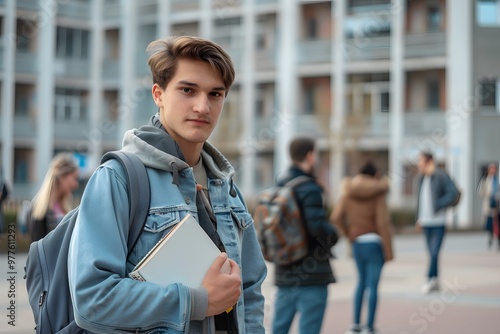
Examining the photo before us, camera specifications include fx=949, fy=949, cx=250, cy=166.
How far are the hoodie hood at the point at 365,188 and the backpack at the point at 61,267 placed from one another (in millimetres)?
6412

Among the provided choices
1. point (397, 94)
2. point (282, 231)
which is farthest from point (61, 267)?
point (397, 94)

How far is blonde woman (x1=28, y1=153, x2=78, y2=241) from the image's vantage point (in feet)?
21.8

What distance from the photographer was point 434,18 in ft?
139

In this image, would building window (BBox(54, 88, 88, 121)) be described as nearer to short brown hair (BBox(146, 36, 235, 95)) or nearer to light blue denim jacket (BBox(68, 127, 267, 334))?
short brown hair (BBox(146, 36, 235, 95))

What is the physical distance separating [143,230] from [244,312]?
0.59 m

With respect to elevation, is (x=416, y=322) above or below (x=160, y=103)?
below

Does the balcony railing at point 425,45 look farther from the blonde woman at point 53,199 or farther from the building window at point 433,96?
the blonde woman at point 53,199

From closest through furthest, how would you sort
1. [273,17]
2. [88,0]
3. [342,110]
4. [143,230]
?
[143,230], [342,110], [273,17], [88,0]

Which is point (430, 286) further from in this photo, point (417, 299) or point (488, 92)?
point (488, 92)

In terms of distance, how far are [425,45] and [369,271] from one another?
34.8m

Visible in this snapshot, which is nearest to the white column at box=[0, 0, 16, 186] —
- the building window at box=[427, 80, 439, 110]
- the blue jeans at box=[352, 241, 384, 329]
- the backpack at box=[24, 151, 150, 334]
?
the building window at box=[427, 80, 439, 110]

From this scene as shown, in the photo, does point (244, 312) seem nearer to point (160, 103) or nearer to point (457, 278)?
point (160, 103)

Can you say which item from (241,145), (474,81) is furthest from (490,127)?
(241,145)

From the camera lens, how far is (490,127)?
40.2 meters
